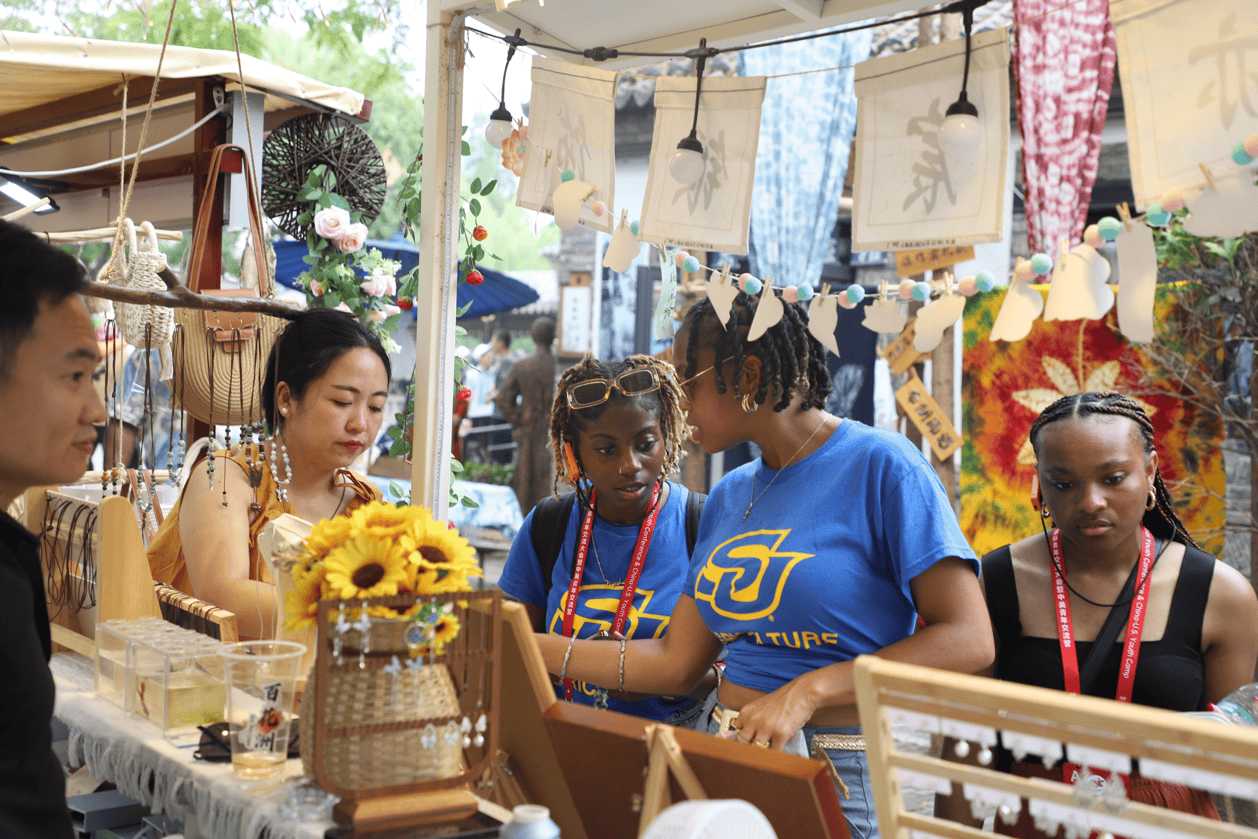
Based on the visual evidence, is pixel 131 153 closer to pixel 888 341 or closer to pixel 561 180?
pixel 561 180

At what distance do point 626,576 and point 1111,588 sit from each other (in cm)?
103

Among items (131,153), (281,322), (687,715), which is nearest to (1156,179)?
(687,715)

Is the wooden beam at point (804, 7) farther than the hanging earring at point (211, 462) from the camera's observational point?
No

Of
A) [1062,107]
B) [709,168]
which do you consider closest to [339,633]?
[709,168]

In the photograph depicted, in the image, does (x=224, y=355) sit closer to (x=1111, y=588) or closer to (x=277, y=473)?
(x=277, y=473)

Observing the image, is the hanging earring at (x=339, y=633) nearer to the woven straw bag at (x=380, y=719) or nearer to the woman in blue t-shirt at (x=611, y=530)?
the woven straw bag at (x=380, y=719)

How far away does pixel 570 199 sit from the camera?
212cm

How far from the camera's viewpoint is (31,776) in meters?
1.16

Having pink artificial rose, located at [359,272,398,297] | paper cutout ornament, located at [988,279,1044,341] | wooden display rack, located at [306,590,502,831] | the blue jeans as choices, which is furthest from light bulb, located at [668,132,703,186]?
pink artificial rose, located at [359,272,398,297]

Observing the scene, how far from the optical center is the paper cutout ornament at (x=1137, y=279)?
1.51m

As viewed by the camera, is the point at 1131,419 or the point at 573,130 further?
the point at 573,130

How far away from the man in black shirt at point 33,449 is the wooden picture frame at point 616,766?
23.9 inches

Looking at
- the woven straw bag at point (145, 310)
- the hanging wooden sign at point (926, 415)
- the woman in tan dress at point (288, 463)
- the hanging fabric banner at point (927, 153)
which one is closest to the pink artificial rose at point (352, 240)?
the woven straw bag at point (145, 310)

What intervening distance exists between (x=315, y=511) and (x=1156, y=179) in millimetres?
1873
